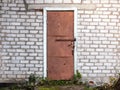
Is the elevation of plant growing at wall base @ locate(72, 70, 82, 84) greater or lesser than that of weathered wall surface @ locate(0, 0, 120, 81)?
lesser

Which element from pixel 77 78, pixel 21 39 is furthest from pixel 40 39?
pixel 77 78

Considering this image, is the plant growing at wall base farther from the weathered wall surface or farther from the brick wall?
the brick wall

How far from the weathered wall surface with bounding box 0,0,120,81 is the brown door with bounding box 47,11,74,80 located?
0.20m

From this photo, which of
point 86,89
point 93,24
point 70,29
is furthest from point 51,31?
point 86,89

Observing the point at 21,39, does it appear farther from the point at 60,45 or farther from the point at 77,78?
the point at 77,78

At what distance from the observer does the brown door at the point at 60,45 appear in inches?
368

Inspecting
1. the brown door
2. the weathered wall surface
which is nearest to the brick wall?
the weathered wall surface

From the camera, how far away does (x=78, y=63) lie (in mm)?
9367

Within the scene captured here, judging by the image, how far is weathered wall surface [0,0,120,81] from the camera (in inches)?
368

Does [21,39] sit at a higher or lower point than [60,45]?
higher

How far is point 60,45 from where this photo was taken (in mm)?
9375

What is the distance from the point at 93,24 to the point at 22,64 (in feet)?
6.51

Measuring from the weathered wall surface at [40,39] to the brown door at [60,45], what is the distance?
0.20 meters

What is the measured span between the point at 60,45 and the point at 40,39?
1.66 ft
